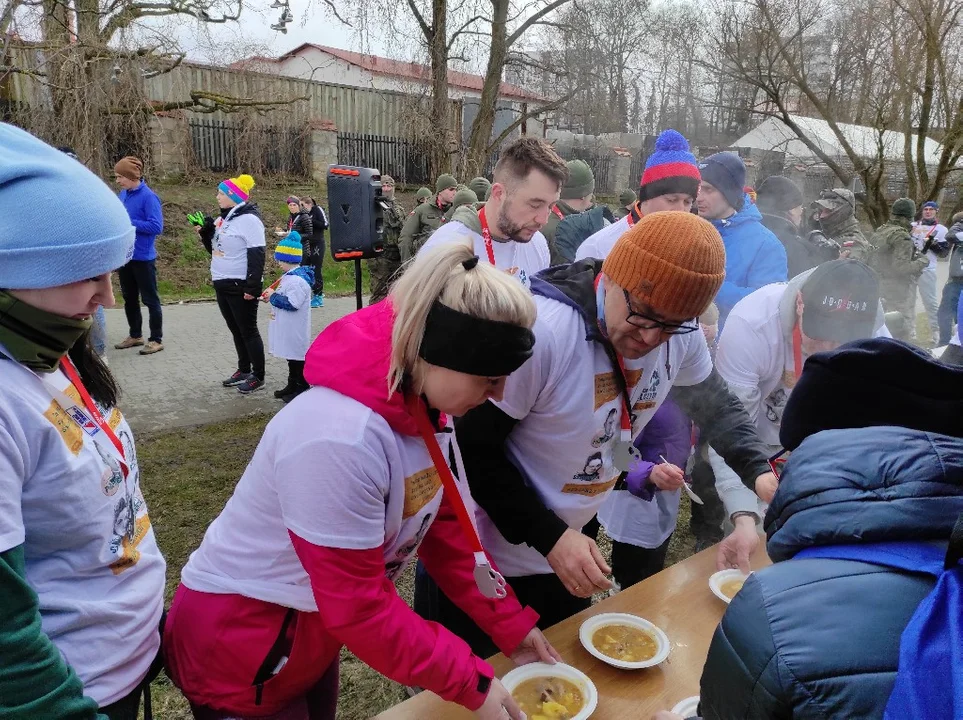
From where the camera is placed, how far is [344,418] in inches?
49.4

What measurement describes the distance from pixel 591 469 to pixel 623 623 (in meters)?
0.42

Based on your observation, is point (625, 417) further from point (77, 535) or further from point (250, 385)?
point (250, 385)

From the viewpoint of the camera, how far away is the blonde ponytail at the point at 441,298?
50.1 inches

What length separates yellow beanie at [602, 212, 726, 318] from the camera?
1.55 metres

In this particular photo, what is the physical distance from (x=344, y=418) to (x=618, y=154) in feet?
71.3

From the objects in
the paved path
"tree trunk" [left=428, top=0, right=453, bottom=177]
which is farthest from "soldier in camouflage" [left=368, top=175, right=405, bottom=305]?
"tree trunk" [left=428, top=0, right=453, bottom=177]

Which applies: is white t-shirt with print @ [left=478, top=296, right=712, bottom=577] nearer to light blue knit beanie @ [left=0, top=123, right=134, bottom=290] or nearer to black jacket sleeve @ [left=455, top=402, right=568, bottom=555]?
black jacket sleeve @ [left=455, top=402, right=568, bottom=555]

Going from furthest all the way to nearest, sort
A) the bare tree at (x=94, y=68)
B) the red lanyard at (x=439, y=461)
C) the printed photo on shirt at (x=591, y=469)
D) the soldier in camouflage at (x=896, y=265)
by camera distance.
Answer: the bare tree at (x=94, y=68) → the soldier in camouflage at (x=896, y=265) → the printed photo on shirt at (x=591, y=469) → the red lanyard at (x=439, y=461)

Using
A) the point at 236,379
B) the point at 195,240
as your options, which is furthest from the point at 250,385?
the point at 195,240

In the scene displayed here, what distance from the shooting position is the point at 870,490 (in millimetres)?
803

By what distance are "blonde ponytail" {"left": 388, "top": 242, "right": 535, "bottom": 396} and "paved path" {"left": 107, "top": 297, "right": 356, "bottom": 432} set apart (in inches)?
165

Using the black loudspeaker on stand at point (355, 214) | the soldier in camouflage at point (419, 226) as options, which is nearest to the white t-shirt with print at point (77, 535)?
the black loudspeaker on stand at point (355, 214)

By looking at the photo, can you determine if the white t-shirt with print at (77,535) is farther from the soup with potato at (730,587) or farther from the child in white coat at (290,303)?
the child in white coat at (290,303)

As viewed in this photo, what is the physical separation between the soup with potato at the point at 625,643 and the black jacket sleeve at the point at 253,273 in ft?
16.4
